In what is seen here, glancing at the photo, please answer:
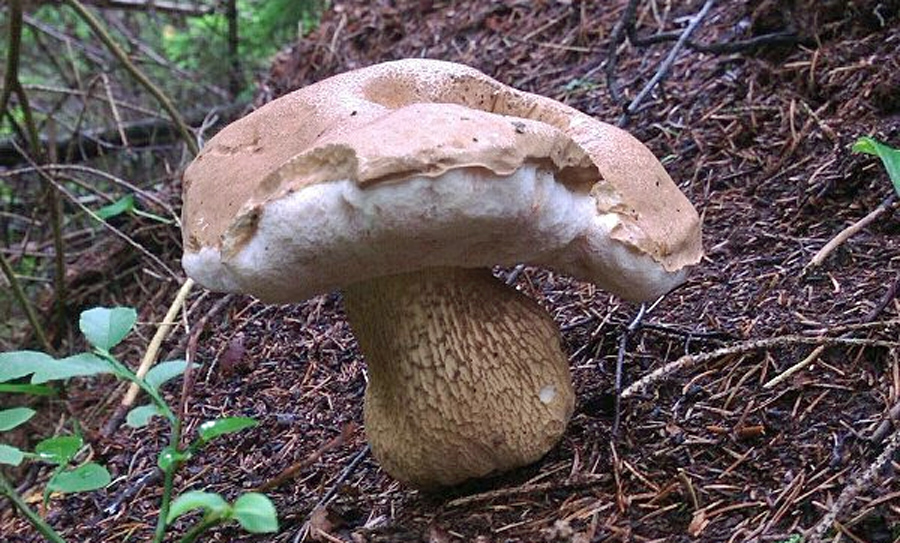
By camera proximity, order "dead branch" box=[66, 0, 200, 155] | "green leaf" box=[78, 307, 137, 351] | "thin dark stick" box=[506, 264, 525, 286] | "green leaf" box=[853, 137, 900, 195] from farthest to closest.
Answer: "dead branch" box=[66, 0, 200, 155]
"thin dark stick" box=[506, 264, 525, 286]
"green leaf" box=[853, 137, 900, 195]
"green leaf" box=[78, 307, 137, 351]

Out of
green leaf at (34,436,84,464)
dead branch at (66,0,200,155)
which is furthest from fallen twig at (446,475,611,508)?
dead branch at (66,0,200,155)

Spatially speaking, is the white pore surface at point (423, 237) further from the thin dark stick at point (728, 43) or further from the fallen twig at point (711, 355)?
the thin dark stick at point (728, 43)

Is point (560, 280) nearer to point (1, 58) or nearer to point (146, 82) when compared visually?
point (146, 82)

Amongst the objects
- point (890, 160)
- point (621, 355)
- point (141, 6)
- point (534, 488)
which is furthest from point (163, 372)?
point (141, 6)

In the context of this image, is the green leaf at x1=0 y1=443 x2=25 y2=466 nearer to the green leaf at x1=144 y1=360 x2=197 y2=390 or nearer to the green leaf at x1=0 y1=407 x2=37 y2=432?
the green leaf at x1=0 y1=407 x2=37 y2=432

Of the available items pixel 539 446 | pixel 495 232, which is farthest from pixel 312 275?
pixel 539 446
